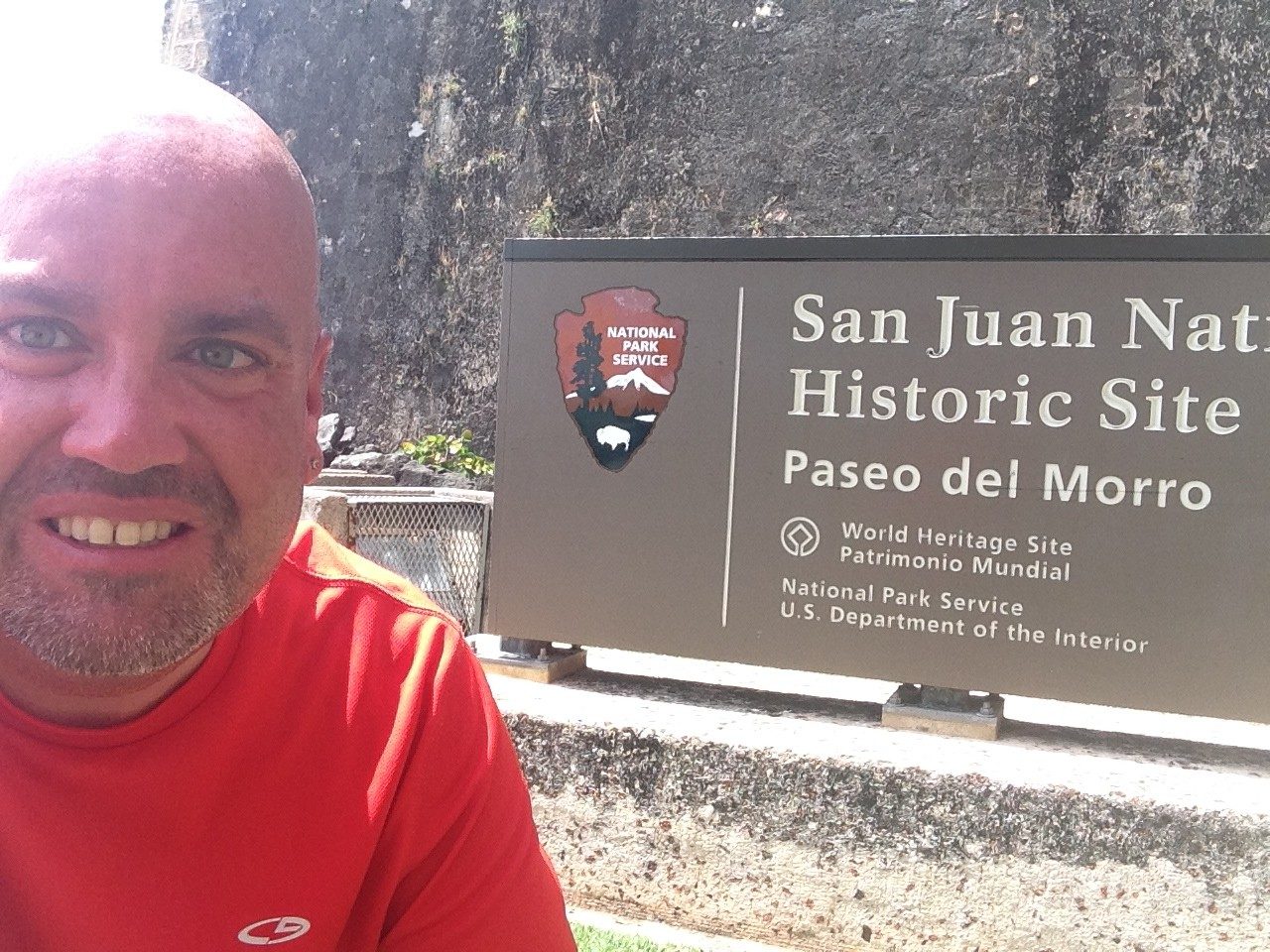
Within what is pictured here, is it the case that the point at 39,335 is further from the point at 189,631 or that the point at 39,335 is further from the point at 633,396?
the point at 633,396

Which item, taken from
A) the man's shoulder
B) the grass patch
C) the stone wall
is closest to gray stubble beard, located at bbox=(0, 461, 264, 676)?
the man's shoulder

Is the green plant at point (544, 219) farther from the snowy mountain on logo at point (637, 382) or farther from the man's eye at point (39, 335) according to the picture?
the man's eye at point (39, 335)

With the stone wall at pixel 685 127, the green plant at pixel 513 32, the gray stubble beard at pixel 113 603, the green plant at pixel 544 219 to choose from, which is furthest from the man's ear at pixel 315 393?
the green plant at pixel 513 32

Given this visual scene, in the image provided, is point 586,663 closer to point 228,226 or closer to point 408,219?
point 228,226

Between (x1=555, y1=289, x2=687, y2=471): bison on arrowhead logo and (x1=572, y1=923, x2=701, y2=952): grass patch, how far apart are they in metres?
1.31

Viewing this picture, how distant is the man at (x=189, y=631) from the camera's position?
42.9 inches

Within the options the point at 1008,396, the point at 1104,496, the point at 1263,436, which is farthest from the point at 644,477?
the point at 1263,436

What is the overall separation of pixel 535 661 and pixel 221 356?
2.26 m

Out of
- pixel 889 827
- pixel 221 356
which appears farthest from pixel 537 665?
pixel 221 356

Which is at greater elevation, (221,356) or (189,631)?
(221,356)

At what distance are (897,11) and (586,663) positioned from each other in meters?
6.97

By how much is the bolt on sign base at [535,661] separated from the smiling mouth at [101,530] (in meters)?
2.25

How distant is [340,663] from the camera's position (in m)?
1.43

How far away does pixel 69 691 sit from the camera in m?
1.24
